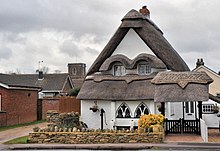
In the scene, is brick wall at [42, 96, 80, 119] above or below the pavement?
above

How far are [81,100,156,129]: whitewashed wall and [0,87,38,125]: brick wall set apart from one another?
7.07 meters

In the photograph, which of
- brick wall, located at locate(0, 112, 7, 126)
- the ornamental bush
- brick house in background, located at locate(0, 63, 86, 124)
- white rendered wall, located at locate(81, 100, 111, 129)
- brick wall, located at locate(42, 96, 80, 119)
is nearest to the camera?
the ornamental bush

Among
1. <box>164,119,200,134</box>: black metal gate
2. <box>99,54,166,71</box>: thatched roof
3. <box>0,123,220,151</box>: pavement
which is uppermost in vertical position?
<box>99,54,166,71</box>: thatched roof

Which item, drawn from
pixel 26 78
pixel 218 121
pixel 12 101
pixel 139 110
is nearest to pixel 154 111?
pixel 139 110

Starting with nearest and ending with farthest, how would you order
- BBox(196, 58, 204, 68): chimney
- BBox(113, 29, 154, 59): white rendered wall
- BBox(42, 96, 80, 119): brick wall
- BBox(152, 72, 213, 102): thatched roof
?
BBox(152, 72, 213, 102): thatched roof, BBox(113, 29, 154, 59): white rendered wall, BBox(42, 96, 80, 119): brick wall, BBox(196, 58, 204, 68): chimney

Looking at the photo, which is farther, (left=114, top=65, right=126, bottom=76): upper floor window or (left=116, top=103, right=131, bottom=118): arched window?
(left=114, top=65, right=126, bottom=76): upper floor window

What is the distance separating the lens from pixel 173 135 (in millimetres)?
24125

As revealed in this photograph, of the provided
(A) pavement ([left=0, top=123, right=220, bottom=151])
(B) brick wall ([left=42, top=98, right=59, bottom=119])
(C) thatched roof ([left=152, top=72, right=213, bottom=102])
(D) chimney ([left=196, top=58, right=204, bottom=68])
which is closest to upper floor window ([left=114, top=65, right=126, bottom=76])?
(C) thatched roof ([left=152, top=72, right=213, bottom=102])

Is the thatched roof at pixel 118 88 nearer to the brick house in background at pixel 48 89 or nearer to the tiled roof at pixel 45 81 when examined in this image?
the brick house in background at pixel 48 89

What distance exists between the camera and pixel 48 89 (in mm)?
59312

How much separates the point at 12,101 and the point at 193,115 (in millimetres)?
15138

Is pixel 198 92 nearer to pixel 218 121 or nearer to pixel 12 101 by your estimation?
pixel 218 121

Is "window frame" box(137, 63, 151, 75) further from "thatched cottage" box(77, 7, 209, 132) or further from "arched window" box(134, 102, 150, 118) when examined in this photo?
"arched window" box(134, 102, 150, 118)

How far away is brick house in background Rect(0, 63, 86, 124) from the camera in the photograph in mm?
37094
